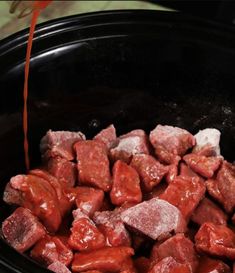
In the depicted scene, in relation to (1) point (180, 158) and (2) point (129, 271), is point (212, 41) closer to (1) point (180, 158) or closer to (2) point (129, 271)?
(1) point (180, 158)

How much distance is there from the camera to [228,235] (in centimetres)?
162

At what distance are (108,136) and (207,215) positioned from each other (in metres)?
0.44

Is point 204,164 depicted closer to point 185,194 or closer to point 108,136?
point 185,194

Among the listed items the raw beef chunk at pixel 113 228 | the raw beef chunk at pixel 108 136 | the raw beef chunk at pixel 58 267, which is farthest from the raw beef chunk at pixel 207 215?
the raw beef chunk at pixel 58 267

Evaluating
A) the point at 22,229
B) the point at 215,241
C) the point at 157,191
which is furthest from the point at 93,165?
the point at 215,241

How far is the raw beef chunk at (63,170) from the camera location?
1792 mm

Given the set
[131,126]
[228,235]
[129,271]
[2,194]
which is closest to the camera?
[129,271]

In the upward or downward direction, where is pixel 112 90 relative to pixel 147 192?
upward

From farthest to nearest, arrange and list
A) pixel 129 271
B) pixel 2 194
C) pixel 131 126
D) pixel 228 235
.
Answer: pixel 131 126
pixel 2 194
pixel 228 235
pixel 129 271

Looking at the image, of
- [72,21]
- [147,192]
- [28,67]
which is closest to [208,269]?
[147,192]

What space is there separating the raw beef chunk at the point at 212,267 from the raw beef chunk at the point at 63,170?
50cm

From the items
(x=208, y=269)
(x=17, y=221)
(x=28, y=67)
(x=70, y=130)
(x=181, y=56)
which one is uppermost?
(x=28, y=67)

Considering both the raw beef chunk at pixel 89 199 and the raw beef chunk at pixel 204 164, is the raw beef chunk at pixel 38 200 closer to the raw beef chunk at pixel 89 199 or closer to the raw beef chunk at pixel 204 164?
the raw beef chunk at pixel 89 199

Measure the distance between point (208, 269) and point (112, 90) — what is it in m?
0.69
